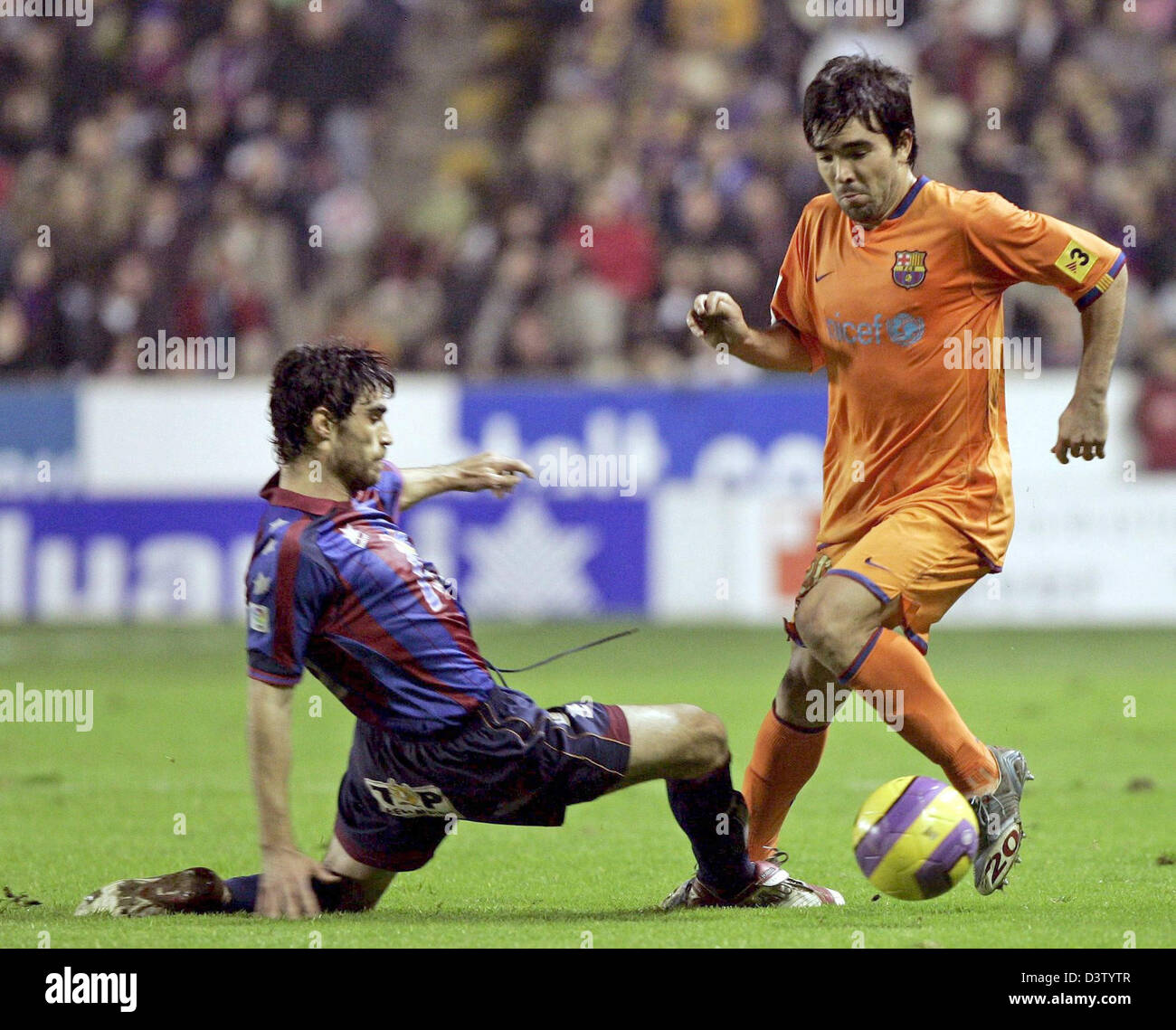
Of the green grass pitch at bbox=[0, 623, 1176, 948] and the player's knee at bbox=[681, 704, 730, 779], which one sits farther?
the player's knee at bbox=[681, 704, 730, 779]

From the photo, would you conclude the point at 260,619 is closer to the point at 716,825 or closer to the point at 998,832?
the point at 716,825

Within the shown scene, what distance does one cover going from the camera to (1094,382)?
4.80m

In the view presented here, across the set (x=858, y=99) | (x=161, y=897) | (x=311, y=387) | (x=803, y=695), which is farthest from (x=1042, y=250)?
(x=161, y=897)

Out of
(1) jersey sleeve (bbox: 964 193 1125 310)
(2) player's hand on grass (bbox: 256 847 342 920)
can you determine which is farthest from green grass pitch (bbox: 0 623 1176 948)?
(1) jersey sleeve (bbox: 964 193 1125 310)

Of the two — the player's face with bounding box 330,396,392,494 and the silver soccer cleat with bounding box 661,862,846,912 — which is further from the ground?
the player's face with bounding box 330,396,392,494

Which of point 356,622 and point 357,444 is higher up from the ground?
point 357,444

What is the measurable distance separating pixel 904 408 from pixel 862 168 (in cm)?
68

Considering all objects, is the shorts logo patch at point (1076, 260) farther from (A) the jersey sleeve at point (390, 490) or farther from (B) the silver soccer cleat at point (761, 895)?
(A) the jersey sleeve at point (390, 490)

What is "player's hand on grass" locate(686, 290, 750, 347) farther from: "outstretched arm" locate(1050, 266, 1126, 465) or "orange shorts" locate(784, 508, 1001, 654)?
"outstretched arm" locate(1050, 266, 1126, 465)

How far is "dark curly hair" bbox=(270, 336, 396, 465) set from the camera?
446 cm

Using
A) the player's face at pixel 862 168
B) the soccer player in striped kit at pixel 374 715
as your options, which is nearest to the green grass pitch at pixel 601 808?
the soccer player in striped kit at pixel 374 715

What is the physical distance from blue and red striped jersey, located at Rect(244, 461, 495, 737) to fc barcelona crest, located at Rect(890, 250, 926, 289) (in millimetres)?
1599

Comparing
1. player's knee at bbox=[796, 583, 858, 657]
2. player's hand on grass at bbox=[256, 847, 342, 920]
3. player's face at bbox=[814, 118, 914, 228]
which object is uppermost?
player's face at bbox=[814, 118, 914, 228]

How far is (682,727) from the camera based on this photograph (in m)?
4.52
